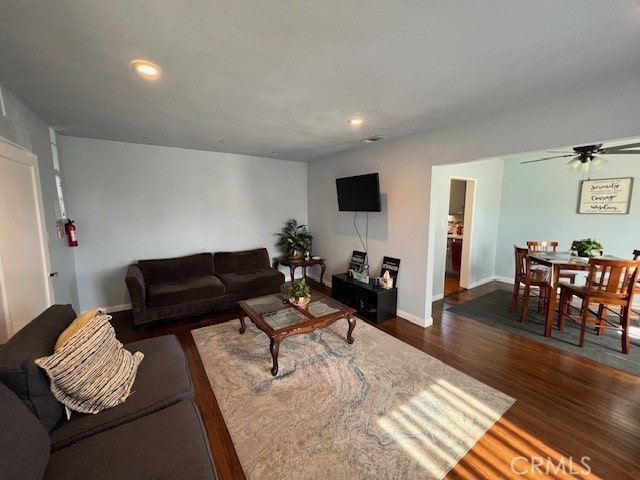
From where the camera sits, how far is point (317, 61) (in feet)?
5.19

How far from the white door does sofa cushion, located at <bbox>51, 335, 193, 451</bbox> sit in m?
0.80

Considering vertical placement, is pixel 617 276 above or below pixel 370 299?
above

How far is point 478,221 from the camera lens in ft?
15.6

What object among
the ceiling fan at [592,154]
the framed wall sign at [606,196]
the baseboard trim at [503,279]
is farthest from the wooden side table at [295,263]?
the framed wall sign at [606,196]

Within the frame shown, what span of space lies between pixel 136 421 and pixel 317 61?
2.22m

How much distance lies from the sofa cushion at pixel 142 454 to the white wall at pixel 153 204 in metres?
3.12

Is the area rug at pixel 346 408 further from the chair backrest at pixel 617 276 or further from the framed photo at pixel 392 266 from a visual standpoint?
the chair backrest at pixel 617 276

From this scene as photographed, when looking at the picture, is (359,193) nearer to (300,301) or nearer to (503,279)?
(300,301)

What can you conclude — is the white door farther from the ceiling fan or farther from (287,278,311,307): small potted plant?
the ceiling fan

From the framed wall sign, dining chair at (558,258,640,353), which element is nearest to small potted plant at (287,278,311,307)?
dining chair at (558,258,640,353)

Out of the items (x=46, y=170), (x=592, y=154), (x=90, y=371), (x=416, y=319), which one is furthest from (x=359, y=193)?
(x=46, y=170)

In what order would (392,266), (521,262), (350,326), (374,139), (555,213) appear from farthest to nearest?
(555,213)
(392,266)
(521,262)
(374,139)
(350,326)

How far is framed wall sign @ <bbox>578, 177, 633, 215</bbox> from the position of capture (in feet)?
12.5

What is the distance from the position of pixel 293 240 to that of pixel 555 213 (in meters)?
4.64
